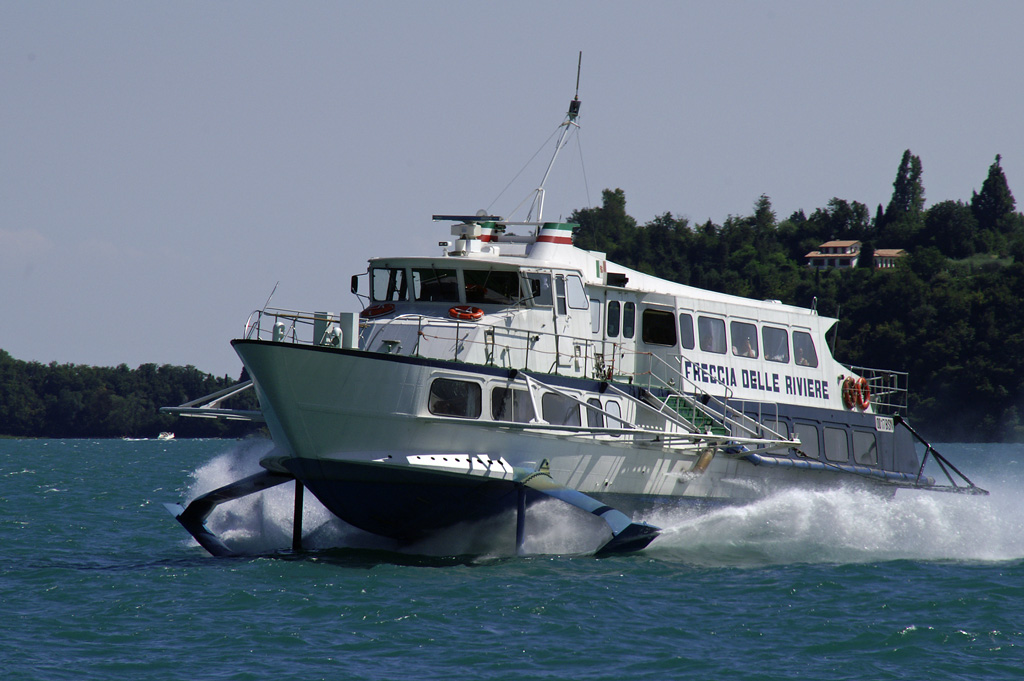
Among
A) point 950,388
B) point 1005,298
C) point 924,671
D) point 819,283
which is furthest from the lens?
point 819,283

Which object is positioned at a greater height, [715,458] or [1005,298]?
[1005,298]

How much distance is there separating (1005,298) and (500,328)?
2924 inches

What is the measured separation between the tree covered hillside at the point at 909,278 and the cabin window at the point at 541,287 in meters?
47.8

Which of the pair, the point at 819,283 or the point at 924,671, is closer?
the point at 924,671

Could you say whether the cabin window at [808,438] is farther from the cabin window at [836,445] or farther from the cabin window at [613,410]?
the cabin window at [613,410]

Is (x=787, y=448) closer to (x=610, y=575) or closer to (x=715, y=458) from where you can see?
(x=715, y=458)

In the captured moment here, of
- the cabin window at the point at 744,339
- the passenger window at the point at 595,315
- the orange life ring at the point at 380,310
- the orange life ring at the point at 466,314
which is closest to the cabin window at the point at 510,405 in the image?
the orange life ring at the point at 466,314

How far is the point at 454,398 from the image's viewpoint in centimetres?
1605

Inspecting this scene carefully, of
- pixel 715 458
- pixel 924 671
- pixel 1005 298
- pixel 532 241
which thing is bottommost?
pixel 924 671

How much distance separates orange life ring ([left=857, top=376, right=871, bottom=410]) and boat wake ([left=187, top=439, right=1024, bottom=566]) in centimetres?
202

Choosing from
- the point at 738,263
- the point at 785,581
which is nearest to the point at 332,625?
the point at 785,581

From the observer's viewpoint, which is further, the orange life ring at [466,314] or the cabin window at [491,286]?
the cabin window at [491,286]

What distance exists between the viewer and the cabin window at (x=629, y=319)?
64.2ft

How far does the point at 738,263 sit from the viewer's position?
103562 millimetres
